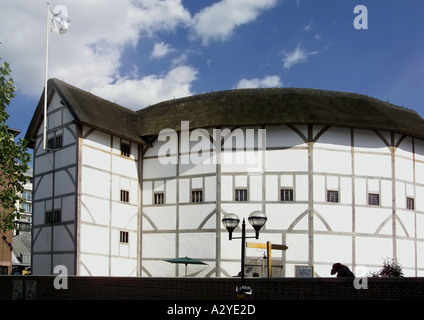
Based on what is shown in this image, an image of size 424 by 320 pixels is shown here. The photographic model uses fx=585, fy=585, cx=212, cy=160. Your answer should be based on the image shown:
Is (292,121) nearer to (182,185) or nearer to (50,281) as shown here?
(182,185)

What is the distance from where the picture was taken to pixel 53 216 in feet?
105

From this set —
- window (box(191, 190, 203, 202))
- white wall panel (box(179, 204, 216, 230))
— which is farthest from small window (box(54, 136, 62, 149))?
window (box(191, 190, 203, 202))

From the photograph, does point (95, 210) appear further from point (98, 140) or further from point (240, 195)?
point (240, 195)

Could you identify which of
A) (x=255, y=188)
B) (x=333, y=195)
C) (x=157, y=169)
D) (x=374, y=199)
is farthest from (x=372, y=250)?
(x=157, y=169)

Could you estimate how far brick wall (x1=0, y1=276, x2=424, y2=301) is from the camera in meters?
15.2

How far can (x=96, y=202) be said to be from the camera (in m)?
31.4

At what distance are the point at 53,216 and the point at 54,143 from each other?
420 centimetres

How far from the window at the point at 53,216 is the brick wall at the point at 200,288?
199 inches

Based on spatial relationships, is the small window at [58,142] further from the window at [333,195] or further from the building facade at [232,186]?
the window at [333,195]

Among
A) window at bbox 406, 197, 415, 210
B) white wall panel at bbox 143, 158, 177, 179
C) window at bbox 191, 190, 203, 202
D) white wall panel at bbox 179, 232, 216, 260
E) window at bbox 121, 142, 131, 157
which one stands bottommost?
white wall panel at bbox 179, 232, 216, 260

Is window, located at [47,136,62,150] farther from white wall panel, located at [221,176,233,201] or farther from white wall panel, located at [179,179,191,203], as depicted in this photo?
white wall panel, located at [221,176,233,201]

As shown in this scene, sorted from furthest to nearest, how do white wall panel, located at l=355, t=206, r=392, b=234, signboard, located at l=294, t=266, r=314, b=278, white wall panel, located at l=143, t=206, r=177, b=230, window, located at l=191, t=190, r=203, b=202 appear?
white wall panel, located at l=143, t=206, r=177, b=230
window, located at l=191, t=190, r=203, b=202
white wall panel, located at l=355, t=206, r=392, b=234
signboard, located at l=294, t=266, r=314, b=278

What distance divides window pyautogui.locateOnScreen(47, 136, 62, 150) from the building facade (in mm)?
119
